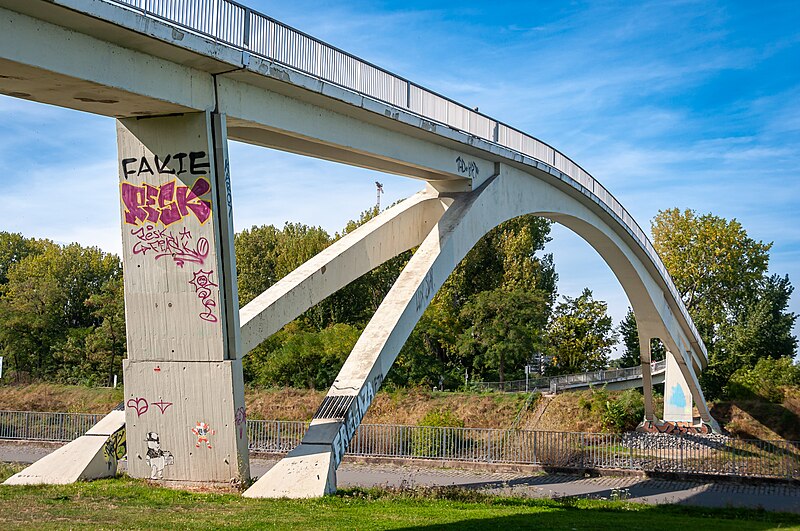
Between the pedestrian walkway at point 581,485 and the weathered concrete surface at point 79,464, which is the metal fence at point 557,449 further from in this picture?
the weathered concrete surface at point 79,464

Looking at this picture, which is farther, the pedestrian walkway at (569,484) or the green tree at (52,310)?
the green tree at (52,310)

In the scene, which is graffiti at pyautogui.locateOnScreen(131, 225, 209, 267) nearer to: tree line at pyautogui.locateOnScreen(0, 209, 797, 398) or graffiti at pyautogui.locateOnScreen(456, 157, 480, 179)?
graffiti at pyautogui.locateOnScreen(456, 157, 480, 179)

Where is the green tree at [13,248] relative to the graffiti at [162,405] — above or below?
above

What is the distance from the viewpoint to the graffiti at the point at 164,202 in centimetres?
1246

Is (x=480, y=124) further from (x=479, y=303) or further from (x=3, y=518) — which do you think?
(x=479, y=303)

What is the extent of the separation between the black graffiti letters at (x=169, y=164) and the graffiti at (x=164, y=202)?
0.16 meters

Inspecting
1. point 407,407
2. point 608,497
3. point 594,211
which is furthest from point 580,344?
point 608,497

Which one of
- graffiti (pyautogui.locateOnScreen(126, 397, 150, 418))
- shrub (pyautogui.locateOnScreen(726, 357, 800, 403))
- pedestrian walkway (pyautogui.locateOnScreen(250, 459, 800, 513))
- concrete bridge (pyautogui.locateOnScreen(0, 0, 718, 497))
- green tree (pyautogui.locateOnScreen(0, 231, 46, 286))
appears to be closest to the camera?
concrete bridge (pyautogui.locateOnScreen(0, 0, 718, 497))

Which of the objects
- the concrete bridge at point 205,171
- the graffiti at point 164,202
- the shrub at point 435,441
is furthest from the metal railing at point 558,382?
the graffiti at point 164,202

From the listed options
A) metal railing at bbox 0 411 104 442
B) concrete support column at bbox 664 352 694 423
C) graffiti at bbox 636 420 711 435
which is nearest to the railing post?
metal railing at bbox 0 411 104 442

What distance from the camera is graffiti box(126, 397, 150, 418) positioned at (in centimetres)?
1298

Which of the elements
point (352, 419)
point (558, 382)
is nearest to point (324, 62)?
point (352, 419)

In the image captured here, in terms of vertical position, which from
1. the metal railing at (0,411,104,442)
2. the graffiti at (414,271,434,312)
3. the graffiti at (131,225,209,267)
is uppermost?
the graffiti at (131,225,209,267)

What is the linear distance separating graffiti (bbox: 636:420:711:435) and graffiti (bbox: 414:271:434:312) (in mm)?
22571
